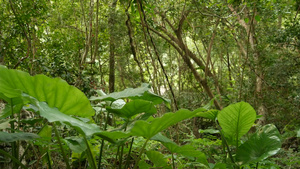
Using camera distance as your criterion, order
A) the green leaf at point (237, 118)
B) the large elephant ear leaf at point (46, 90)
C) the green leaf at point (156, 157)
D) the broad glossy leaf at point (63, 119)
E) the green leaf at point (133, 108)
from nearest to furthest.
A: the broad glossy leaf at point (63, 119) < the large elephant ear leaf at point (46, 90) < the green leaf at point (133, 108) < the green leaf at point (237, 118) < the green leaf at point (156, 157)

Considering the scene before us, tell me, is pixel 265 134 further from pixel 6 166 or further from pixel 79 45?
pixel 79 45

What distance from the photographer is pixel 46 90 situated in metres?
0.74

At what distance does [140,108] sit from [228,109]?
407 mm

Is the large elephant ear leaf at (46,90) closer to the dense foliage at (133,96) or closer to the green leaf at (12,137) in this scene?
the dense foliage at (133,96)

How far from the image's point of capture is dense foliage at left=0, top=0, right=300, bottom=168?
792mm

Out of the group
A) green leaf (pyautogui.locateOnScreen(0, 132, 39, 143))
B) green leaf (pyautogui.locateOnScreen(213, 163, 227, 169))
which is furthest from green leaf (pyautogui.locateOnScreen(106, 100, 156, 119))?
green leaf (pyautogui.locateOnScreen(213, 163, 227, 169))

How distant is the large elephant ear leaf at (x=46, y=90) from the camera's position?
720 mm

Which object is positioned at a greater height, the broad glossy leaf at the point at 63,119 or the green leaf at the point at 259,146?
the broad glossy leaf at the point at 63,119

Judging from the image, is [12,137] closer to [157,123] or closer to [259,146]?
[157,123]

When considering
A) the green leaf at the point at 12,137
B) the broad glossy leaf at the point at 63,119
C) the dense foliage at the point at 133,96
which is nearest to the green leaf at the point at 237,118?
the dense foliage at the point at 133,96

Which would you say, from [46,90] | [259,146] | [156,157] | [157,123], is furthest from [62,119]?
[259,146]

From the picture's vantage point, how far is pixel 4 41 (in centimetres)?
373

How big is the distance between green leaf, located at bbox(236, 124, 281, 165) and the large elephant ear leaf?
67cm

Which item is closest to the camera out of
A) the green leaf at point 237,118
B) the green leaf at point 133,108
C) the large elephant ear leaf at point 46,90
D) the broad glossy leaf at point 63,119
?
the broad glossy leaf at point 63,119
